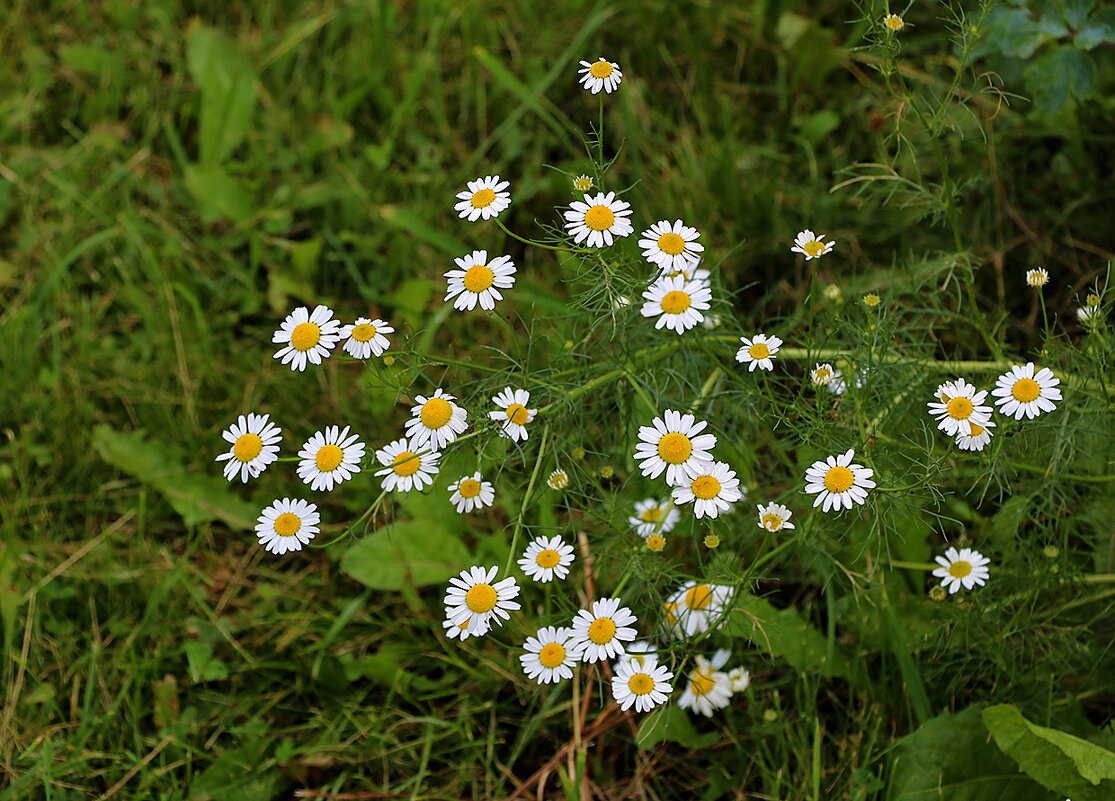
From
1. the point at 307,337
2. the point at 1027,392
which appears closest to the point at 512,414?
the point at 307,337

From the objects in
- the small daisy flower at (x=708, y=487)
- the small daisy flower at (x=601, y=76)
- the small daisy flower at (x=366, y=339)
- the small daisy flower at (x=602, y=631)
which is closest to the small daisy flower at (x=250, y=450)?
the small daisy flower at (x=366, y=339)

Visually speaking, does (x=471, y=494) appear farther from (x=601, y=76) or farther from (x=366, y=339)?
(x=601, y=76)

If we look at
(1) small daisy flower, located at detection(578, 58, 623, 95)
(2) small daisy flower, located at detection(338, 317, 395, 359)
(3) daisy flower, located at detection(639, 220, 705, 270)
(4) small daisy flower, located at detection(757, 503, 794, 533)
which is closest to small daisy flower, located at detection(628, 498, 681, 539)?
(4) small daisy flower, located at detection(757, 503, 794, 533)

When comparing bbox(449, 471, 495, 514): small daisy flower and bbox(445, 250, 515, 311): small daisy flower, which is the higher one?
bbox(445, 250, 515, 311): small daisy flower

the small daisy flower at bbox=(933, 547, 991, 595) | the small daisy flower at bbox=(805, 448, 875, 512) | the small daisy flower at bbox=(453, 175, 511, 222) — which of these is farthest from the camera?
the small daisy flower at bbox=(933, 547, 991, 595)

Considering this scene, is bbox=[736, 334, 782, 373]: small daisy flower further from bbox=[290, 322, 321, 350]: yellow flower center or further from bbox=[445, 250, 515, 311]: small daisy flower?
bbox=[290, 322, 321, 350]: yellow flower center

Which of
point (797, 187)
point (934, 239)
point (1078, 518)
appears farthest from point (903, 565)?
point (797, 187)
